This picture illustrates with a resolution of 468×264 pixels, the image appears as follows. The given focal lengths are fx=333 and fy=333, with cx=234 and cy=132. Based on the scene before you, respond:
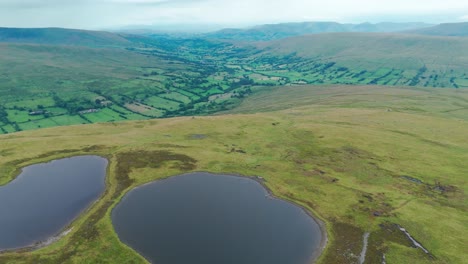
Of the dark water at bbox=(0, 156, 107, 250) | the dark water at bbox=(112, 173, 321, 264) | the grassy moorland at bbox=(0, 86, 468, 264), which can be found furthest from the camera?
the dark water at bbox=(0, 156, 107, 250)

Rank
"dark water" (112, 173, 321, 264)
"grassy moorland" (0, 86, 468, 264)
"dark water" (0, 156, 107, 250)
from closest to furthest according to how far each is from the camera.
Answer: "dark water" (112, 173, 321, 264), "grassy moorland" (0, 86, 468, 264), "dark water" (0, 156, 107, 250)

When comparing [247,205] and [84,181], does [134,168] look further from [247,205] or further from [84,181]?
[247,205]

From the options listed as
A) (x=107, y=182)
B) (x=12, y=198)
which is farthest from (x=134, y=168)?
(x=12, y=198)

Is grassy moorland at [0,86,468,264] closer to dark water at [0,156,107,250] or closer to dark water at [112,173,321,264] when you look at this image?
dark water at [0,156,107,250]

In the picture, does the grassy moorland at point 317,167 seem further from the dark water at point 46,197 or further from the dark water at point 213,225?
the dark water at point 213,225

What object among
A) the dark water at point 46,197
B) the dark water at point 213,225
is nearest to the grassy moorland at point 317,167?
the dark water at point 46,197

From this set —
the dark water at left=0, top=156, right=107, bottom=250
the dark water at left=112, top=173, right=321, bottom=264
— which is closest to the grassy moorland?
the dark water at left=0, top=156, right=107, bottom=250
